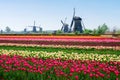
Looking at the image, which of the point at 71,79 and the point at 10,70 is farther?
the point at 10,70

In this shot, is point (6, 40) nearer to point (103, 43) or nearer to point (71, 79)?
point (103, 43)

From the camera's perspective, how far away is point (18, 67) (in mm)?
9664

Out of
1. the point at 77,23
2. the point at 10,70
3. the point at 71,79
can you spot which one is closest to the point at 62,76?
the point at 71,79

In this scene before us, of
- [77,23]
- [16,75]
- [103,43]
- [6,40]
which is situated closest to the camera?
[16,75]

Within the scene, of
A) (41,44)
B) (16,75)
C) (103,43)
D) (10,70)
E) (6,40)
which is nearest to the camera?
(16,75)

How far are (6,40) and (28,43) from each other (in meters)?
3.27

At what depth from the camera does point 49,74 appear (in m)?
8.73

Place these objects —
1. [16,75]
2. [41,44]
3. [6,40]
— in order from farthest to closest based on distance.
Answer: [6,40]
[41,44]
[16,75]

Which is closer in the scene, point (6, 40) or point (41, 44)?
point (41, 44)

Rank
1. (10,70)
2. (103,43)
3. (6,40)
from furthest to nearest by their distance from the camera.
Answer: (6,40)
(103,43)
(10,70)

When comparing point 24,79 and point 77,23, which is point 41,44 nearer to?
point 24,79

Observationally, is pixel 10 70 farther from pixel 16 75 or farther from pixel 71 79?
pixel 71 79

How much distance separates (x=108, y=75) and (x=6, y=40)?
24615mm

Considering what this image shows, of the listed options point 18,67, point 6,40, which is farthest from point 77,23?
point 18,67
